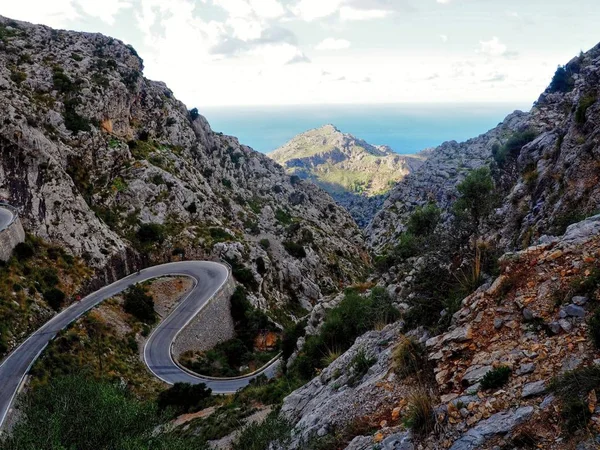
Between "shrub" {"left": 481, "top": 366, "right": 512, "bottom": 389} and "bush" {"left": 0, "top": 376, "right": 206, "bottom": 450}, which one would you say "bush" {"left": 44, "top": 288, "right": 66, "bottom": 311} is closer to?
"bush" {"left": 0, "top": 376, "right": 206, "bottom": 450}

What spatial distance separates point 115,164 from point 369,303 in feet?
197

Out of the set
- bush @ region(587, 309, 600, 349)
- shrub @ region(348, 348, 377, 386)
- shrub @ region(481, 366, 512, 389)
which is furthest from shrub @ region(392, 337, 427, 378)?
bush @ region(587, 309, 600, 349)

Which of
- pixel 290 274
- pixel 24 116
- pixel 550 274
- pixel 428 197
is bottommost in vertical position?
pixel 290 274

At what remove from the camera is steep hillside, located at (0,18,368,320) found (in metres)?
51.9

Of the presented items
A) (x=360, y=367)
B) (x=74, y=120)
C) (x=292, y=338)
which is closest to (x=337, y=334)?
(x=360, y=367)

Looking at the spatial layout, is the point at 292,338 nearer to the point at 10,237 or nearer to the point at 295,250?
the point at 10,237

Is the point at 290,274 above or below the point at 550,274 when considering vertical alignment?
below

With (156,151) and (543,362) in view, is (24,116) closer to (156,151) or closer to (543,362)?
(156,151)

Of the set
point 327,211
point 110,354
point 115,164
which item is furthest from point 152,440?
point 327,211

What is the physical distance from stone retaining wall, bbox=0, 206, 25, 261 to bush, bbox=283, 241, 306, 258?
48860 millimetres

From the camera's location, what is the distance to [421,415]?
909cm

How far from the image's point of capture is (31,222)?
4819cm

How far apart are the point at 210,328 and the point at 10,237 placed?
82.1 ft

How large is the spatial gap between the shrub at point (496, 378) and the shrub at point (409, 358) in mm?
2667
